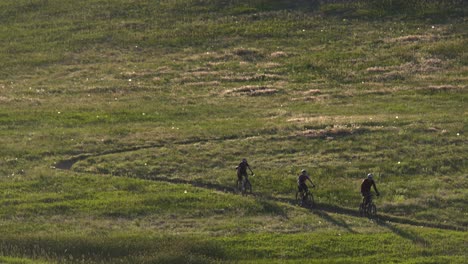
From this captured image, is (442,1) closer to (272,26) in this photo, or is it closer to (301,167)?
(272,26)

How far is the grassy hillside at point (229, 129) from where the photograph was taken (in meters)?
45.1

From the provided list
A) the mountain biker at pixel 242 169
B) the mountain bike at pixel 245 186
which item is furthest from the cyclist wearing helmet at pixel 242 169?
the mountain bike at pixel 245 186

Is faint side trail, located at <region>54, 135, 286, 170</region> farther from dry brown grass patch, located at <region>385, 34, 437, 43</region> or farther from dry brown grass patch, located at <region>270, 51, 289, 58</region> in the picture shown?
dry brown grass patch, located at <region>385, 34, 437, 43</region>

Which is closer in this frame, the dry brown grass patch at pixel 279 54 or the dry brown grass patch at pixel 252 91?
the dry brown grass patch at pixel 252 91

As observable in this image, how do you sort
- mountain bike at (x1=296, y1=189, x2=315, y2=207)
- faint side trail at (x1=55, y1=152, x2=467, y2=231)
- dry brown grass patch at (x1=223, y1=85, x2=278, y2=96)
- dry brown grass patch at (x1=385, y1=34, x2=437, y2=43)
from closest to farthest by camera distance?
faint side trail at (x1=55, y1=152, x2=467, y2=231) → mountain bike at (x1=296, y1=189, x2=315, y2=207) → dry brown grass patch at (x1=223, y1=85, x2=278, y2=96) → dry brown grass patch at (x1=385, y1=34, x2=437, y2=43)

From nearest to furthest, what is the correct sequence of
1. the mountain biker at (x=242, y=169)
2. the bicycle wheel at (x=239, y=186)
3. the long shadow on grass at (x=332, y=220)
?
the long shadow on grass at (x=332, y=220) → the mountain biker at (x=242, y=169) → the bicycle wheel at (x=239, y=186)

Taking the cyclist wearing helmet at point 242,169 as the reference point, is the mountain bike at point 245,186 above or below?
below

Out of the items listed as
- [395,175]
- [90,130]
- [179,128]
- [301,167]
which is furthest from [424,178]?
[90,130]

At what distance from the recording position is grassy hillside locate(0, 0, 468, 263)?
1775 inches

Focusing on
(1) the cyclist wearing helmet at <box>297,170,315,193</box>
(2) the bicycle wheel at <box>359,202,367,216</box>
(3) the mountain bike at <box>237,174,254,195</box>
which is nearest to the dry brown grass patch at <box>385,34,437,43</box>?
(3) the mountain bike at <box>237,174,254,195</box>

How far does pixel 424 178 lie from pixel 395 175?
1.75m

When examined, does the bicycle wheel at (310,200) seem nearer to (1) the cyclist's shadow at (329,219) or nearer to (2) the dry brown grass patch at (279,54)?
(1) the cyclist's shadow at (329,219)

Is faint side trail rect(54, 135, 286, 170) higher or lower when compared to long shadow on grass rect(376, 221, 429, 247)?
higher

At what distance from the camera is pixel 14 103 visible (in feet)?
250
